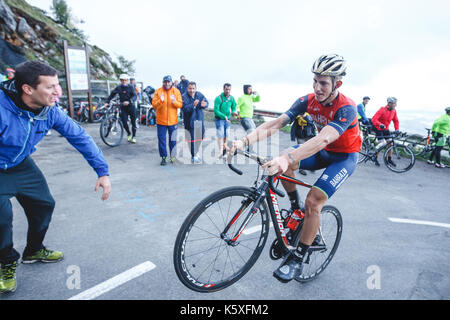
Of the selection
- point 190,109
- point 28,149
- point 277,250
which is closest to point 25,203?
point 28,149

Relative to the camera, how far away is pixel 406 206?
5.53 meters

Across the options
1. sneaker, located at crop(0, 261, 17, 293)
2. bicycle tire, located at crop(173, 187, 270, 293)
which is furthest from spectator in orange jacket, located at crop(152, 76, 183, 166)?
sneaker, located at crop(0, 261, 17, 293)

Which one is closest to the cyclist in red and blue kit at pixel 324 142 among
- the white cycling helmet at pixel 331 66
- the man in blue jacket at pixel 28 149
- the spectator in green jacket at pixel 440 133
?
the white cycling helmet at pixel 331 66

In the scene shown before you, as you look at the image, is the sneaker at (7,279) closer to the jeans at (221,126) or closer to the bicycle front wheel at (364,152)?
the jeans at (221,126)

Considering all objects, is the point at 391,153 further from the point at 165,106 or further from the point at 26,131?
the point at 26,131

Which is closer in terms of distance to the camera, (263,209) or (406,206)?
(263,209)

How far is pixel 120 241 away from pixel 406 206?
5.48 m

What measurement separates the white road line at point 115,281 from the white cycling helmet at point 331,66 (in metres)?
2.78

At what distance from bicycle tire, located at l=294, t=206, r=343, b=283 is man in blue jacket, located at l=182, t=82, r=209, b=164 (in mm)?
5038

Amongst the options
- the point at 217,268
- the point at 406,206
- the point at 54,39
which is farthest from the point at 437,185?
the point at 54,39

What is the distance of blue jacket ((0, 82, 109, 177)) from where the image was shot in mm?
2312

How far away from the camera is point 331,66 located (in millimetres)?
2674
